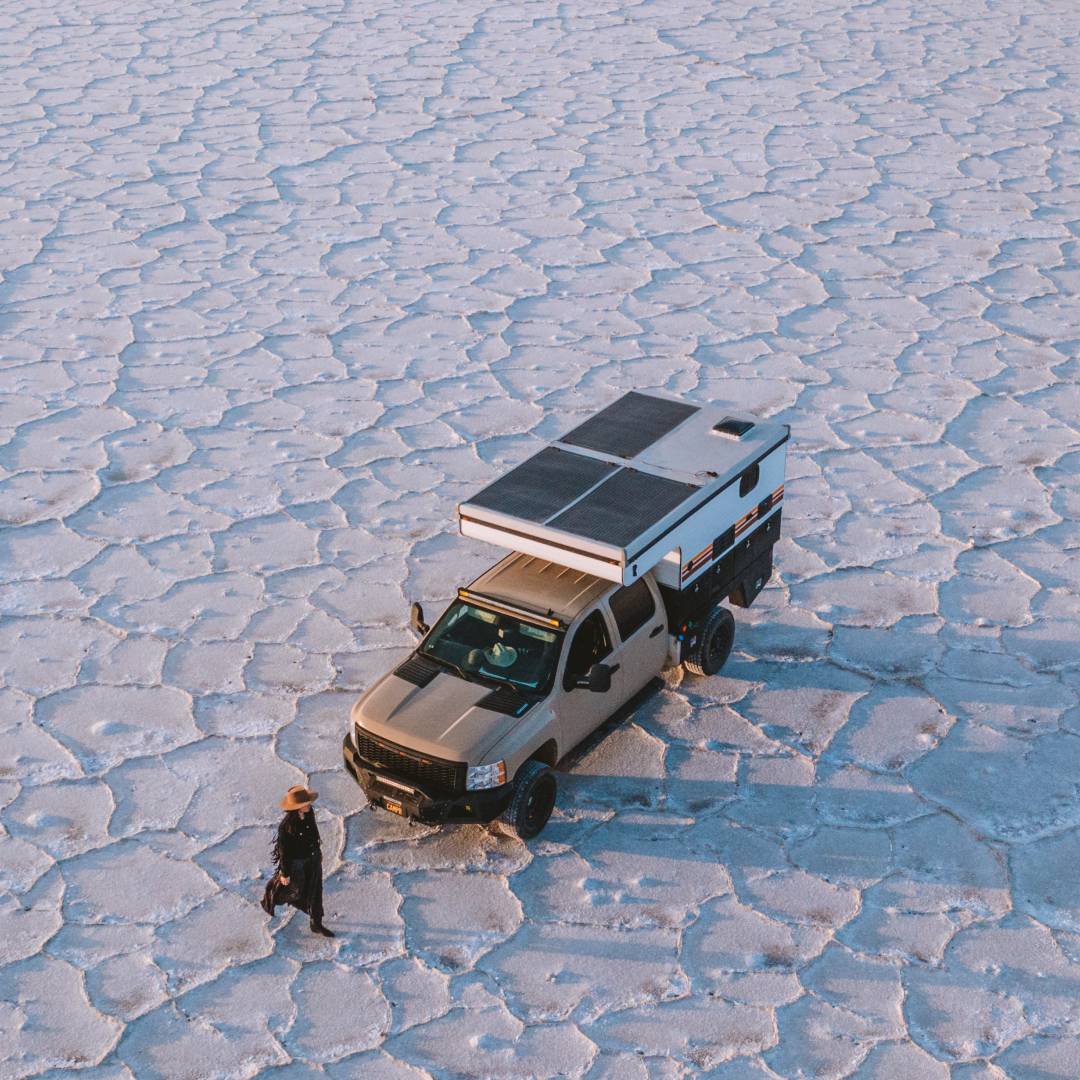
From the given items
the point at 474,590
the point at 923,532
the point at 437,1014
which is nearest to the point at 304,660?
the point at 474,590

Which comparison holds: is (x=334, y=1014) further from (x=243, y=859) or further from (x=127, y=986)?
(x=243, y=859)

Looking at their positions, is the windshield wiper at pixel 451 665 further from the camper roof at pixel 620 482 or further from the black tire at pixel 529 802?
the camper roof at pixel 620 482

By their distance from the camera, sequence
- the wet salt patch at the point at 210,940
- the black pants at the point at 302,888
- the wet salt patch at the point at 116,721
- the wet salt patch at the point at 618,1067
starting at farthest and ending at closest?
the wet salt patch at the point at 116,721, the wet salt patch at the point at 210,940, the black pants at the point at 302,888, the wet salt patch at the point at 618,1067

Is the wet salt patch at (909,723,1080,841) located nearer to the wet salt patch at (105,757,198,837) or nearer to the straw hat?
the straw hat

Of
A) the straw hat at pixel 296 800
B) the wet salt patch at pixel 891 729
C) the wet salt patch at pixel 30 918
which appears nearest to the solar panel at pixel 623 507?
the wet salt patch at pixel 891 729

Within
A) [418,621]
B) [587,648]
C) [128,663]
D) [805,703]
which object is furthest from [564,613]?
[128,663]

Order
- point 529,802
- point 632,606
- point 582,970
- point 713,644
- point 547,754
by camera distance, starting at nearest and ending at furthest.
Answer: point 582,970 → point 529,802 → point 547,754 → point 632,606 → point 713,644

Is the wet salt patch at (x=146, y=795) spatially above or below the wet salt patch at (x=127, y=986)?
below

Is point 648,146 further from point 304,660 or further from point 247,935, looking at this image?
point 247,935
